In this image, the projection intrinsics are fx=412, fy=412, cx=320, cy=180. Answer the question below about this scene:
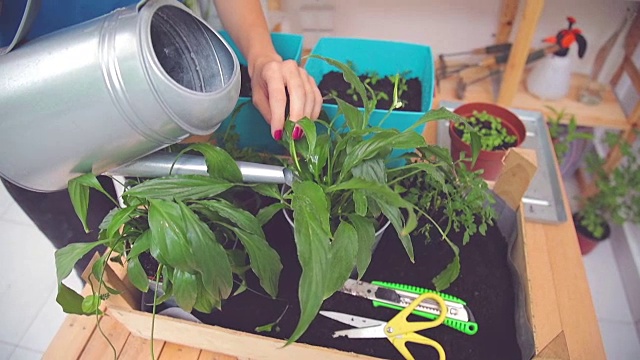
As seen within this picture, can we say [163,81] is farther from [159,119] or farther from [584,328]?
[584,328]

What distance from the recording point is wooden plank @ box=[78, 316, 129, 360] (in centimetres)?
54

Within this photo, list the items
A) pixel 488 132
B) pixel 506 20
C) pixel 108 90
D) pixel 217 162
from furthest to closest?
pixel 506 20, pixel 488 132, pixel 217 162, pixel 108 90

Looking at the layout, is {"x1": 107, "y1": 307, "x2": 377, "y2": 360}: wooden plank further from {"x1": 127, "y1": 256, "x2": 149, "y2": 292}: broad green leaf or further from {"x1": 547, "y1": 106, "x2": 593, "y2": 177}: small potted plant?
{"x1": 547, "y1": 106, "x2": 593, "y2": 177}: small potted plant

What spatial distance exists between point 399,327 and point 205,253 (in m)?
0.26

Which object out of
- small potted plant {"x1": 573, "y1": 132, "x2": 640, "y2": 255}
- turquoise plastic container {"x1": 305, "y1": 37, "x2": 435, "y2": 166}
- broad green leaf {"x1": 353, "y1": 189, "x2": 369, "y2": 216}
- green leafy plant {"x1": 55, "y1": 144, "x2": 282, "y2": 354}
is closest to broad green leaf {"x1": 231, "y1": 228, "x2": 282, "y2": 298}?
green leafy plant {"x1": 55, "y1": 144, "x2": 282, "y2": 354}

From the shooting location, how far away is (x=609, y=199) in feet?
3.60

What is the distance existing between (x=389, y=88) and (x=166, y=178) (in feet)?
1.74

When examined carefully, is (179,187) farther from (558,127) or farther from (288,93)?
(558,127)

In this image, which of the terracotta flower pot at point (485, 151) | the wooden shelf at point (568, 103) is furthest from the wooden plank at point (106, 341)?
the wooden shelf at point (568, 103)

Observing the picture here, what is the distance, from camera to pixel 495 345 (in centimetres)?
50

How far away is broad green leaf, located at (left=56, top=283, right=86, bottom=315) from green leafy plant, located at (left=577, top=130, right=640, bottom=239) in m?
1.18

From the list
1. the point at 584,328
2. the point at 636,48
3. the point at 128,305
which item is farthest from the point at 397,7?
the point at 128,305

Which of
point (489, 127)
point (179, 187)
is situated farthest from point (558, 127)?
point (179, 187)

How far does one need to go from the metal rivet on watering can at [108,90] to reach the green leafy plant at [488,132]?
549mm
